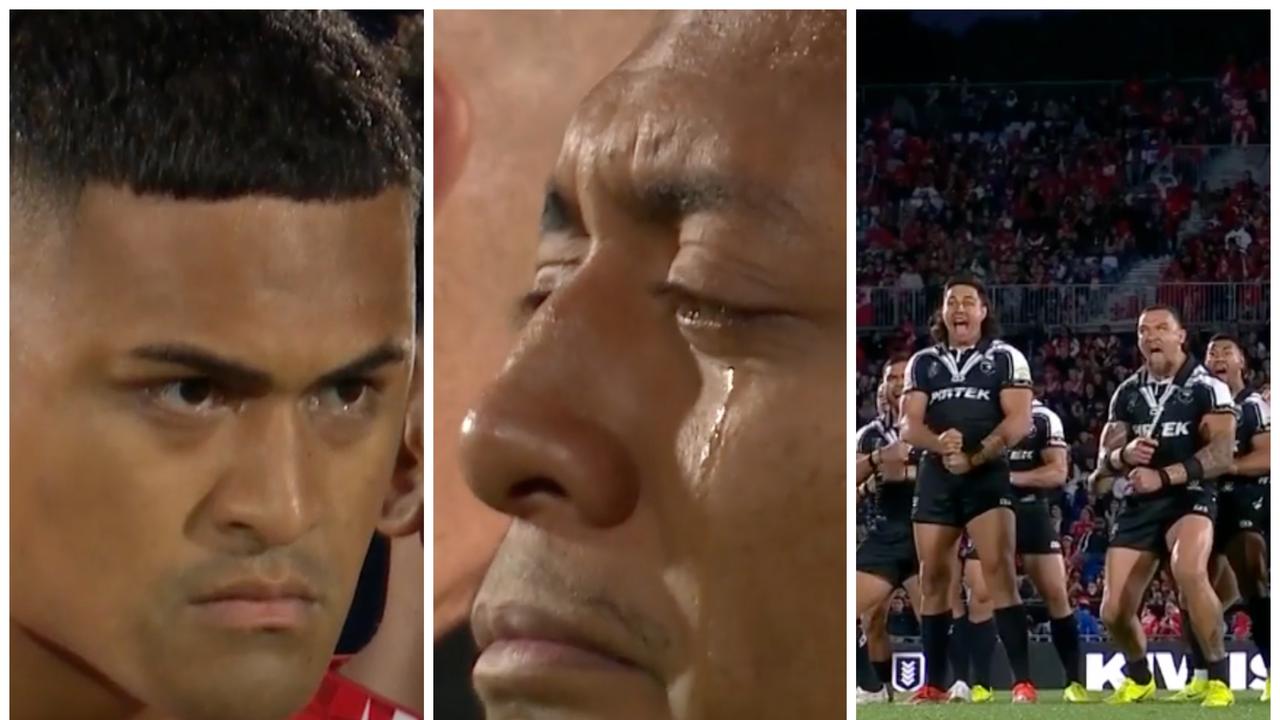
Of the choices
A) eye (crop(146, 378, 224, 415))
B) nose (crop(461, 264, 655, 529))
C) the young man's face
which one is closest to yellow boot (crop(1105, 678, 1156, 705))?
nose (crop(461, 264, 655, 529))

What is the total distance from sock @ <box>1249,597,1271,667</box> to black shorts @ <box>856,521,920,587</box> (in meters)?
0.68

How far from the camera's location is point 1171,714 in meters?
3.54

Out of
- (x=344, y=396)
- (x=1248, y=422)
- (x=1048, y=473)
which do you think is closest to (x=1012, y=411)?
(x=1048, y=473)

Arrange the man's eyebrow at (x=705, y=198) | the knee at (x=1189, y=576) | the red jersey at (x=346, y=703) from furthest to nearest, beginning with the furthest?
1. the red jersey at (x=346, y=703)
2. the knee at (x=1189, y=576)
3. the man's eyebrow at (x=705, y=198)

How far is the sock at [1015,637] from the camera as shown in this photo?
354cm

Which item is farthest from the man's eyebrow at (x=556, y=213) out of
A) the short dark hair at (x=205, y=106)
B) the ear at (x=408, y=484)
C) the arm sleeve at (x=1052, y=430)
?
the arm sleeve at (x=1052, y=430)

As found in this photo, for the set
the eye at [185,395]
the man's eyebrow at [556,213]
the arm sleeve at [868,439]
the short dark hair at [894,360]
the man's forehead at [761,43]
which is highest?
the man's forehead at [761,43]

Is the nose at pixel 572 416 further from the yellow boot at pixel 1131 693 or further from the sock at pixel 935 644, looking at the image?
the yellow boot at pixel 1131 693

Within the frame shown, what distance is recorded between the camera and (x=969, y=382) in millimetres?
3541

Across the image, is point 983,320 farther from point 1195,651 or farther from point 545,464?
point 545,464

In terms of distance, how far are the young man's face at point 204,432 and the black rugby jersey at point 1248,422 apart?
1642 millimetres

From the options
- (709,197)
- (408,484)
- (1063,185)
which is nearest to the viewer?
(709,197)

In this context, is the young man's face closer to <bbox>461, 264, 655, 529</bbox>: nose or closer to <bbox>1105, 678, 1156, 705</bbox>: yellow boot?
<bbox>461, 264, 655, 529</bbox>: nose

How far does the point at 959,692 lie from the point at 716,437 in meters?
0.71
